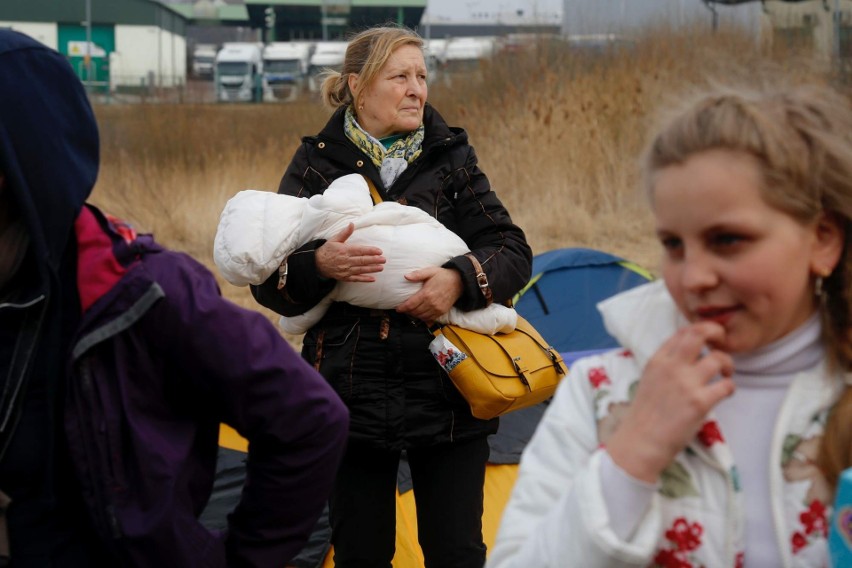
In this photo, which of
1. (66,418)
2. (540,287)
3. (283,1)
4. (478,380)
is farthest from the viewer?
(283,1)

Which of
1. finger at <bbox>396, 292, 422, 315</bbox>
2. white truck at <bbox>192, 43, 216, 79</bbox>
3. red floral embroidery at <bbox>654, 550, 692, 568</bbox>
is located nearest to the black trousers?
finger at <bbox>396, 292, 422, 315</bbox>

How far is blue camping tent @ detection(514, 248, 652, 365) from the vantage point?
525cm

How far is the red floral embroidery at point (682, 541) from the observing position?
1.26 m

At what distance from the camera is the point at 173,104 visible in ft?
39.7

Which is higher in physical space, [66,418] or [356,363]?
Result: [66,418]

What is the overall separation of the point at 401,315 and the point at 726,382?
1659 millimetres

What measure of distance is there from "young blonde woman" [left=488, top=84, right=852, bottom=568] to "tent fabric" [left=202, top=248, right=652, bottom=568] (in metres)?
2.37

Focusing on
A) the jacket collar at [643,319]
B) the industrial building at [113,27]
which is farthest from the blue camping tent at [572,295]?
the industrial building at [113,27]

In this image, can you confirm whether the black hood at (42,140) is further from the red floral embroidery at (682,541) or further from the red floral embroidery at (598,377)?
the red floral embroidery at (682,541)

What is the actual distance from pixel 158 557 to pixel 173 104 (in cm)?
1097

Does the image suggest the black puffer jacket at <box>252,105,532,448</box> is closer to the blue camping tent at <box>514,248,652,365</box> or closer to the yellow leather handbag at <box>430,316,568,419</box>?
the yellow leather handbag at <box>430,316,568,419</box>

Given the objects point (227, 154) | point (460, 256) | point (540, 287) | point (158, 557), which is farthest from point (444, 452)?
point (227, 154)

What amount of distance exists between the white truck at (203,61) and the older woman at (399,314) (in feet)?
129

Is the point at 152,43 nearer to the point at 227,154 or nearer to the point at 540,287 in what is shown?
the point at 227,154
